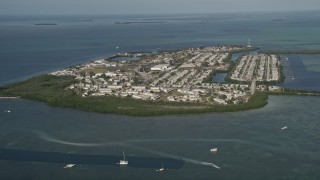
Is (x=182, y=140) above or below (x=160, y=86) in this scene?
below

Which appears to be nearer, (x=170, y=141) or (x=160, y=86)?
(x=170, y=141)

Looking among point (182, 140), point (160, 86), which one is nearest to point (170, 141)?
point (182, 140)

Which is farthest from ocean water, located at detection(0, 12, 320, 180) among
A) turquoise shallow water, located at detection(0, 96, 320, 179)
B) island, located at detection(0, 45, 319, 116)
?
island, located at detection(0, 45, 319, 116)

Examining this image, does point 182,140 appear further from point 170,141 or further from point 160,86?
point 160,86

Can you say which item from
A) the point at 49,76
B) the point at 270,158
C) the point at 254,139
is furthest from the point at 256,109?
the point at 49,76

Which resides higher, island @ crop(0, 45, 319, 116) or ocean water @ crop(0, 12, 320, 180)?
island @ crop(0, 45, 319, 116)

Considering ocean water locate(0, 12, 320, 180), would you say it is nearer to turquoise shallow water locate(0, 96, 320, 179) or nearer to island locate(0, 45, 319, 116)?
turquoise shallow water locate(0, 96, 320, 179)

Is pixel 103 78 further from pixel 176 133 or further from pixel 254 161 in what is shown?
pixel 254 161
